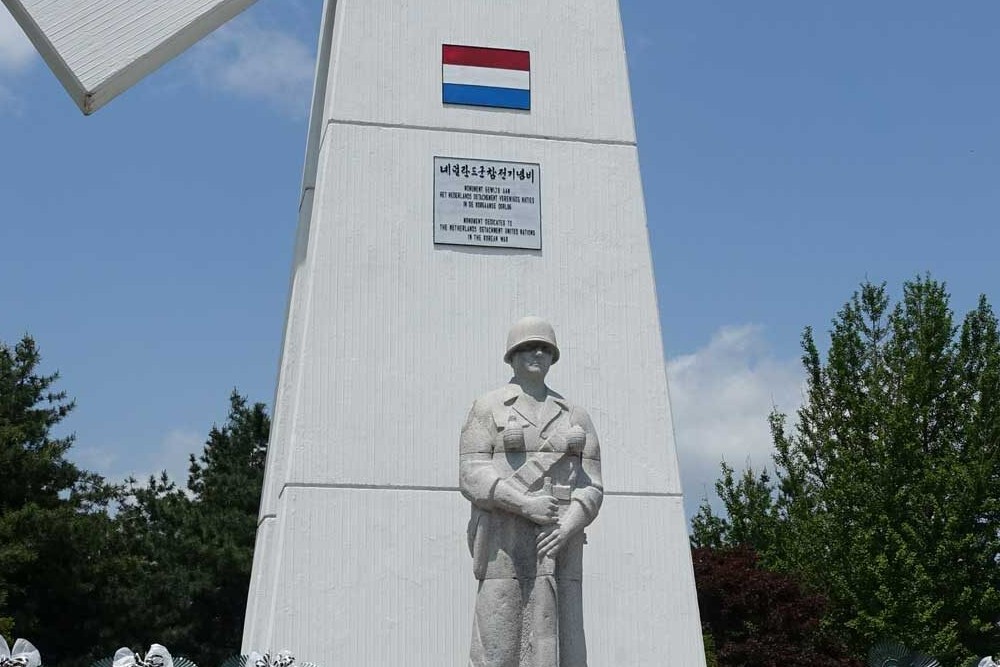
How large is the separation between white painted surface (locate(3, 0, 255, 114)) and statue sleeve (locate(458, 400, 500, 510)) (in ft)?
15.2

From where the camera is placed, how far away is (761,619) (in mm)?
22828

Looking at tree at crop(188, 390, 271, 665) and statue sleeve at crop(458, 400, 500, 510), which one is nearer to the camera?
statue sleeve at crop(458, 400, 500, 510)

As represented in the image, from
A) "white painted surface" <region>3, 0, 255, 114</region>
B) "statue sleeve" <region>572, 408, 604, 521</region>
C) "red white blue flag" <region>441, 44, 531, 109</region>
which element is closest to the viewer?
"statue sleeve" <region>572, 408, 604, 521</region>

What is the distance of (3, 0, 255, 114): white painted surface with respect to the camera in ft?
32.9

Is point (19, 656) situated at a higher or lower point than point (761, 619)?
lower

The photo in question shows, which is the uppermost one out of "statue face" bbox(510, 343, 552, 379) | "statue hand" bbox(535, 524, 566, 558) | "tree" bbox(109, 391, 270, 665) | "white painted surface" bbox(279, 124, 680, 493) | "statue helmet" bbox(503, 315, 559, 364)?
"tree" bbox(109, 391, 270, 665)

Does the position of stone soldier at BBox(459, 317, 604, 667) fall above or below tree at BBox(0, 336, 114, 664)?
below

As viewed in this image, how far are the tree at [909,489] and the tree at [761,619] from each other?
0.78 metres

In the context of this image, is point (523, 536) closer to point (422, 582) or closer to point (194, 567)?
point (422, 582)

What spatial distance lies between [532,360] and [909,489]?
17022 mm

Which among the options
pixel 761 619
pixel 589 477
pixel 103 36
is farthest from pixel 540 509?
pixel 761 619

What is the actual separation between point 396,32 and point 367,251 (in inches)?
75.3

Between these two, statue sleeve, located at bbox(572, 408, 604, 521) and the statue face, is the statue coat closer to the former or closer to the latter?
statue sleeve, located at bbox(572, 408, 604, 521)

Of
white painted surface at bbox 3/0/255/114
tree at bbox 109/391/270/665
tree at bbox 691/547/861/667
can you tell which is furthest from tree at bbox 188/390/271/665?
white painted surface at bbox 3/0/255/114
